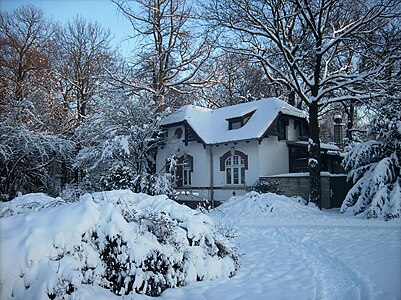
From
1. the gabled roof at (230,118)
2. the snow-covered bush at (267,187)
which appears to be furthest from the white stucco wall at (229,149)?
the snow-covered bush at (267,187)

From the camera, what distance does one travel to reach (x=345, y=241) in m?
9.47

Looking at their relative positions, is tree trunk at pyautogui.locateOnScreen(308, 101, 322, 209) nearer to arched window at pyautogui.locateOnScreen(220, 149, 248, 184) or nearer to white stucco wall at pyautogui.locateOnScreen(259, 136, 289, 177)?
white stucco wall at pyautogui.locateOnScreen(259, 136, 289, 177)

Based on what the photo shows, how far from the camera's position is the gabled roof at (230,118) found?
2075 cm

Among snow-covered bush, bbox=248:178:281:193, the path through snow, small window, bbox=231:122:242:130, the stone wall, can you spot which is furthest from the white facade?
the path through snow

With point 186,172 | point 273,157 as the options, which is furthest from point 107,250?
A: point 186,172

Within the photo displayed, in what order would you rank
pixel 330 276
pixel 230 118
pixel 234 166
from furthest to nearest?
pixel 230 118
pixel 234 166
pixel 330 276

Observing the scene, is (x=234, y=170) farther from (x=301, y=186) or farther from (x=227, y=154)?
(x=301, y=186)

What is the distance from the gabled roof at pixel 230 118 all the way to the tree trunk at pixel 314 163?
275 centimetres

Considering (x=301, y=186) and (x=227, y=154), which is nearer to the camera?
(x=301, y=186)

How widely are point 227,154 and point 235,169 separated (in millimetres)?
1042

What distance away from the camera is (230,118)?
73.6 ft

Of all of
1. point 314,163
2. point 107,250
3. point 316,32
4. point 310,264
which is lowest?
→ point 310,264

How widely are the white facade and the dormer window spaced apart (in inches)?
2.5

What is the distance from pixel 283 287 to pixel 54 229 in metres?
3.57
